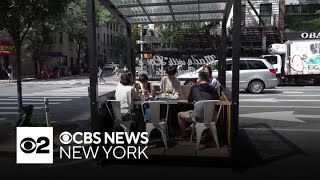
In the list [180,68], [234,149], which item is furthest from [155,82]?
[234,149]

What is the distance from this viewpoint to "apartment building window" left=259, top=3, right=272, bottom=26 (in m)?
37.2

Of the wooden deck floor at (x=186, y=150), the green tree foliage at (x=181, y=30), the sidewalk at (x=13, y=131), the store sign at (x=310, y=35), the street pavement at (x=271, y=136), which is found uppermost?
→ the store sign at (x=310, y=35)

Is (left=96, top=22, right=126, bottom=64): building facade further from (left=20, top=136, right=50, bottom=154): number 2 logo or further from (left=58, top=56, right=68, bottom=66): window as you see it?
(left=20, top=136, right=50, bottom=154): number 2 logo

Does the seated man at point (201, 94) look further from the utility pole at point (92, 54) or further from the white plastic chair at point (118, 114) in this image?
the utility pole at point (92, 54)

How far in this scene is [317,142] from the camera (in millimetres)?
8711

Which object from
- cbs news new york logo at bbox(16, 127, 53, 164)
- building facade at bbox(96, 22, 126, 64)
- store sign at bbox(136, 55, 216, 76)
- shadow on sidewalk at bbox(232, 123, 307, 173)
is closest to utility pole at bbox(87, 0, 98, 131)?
cbs news new york logo at bbox(16, 127, 53, 164)

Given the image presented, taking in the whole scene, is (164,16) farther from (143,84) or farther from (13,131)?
(13,131)

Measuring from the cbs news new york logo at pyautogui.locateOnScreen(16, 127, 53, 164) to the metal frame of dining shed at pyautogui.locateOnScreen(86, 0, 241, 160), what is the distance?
89cm

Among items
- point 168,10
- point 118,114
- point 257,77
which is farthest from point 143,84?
point 257,77

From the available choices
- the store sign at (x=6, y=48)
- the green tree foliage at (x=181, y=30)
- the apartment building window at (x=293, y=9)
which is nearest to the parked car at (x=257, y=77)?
A: the green tree foliage at (x=181, y=30)

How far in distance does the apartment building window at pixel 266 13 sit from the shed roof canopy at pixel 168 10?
27999 millimetres

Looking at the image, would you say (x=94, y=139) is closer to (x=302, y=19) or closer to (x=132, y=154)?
(x=132, y=154)

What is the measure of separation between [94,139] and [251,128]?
464cm

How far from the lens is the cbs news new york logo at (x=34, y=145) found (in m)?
7.23
